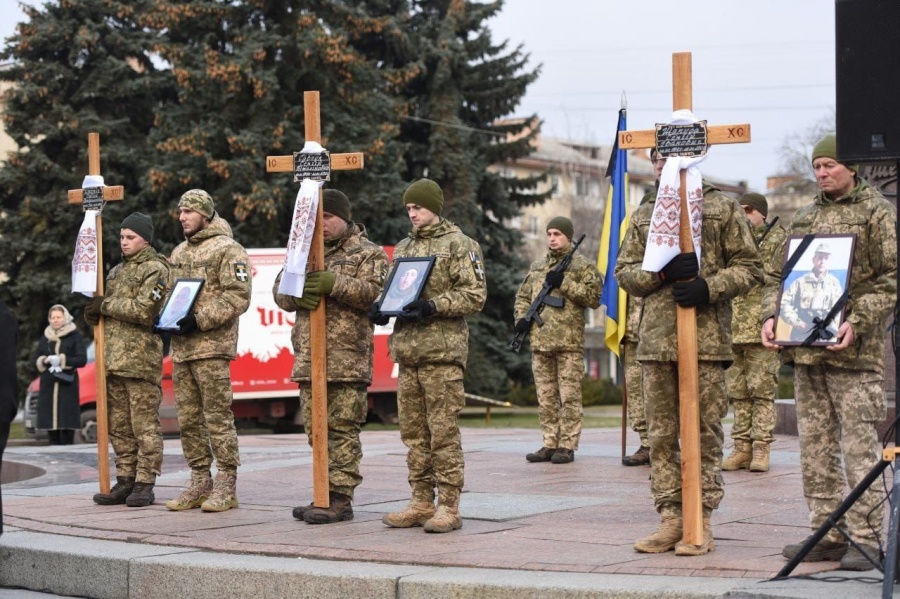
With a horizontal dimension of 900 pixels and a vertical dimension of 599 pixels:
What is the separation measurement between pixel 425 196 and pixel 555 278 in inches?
184

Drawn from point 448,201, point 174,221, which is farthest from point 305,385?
point 448,201

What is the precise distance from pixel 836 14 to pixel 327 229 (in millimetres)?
3900

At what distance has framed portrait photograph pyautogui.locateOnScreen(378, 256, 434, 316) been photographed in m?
8.34

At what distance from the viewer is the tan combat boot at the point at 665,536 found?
721 cm

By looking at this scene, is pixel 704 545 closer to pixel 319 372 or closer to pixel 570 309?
pixel 319 372

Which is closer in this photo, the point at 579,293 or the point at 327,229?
the point at 327,229

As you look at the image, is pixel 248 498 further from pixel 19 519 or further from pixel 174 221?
pixel 174 221

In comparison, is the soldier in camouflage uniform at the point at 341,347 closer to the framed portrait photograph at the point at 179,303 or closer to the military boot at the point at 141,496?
the framed portrait photograph at the point at 179,303

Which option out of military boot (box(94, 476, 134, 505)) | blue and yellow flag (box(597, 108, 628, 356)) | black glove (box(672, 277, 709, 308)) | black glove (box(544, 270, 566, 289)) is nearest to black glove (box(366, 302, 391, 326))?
black glove (box(672, 277, 709, 308))

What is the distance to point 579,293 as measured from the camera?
13.0 metres

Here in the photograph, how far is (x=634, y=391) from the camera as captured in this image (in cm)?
1270

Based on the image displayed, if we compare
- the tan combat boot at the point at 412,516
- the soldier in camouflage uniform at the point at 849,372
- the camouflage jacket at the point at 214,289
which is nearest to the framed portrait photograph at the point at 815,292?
the soldier in camouflage uniform at the point at 849,372

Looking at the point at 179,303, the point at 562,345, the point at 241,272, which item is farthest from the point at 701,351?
the point at 562,345

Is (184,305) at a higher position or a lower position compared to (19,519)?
higher
